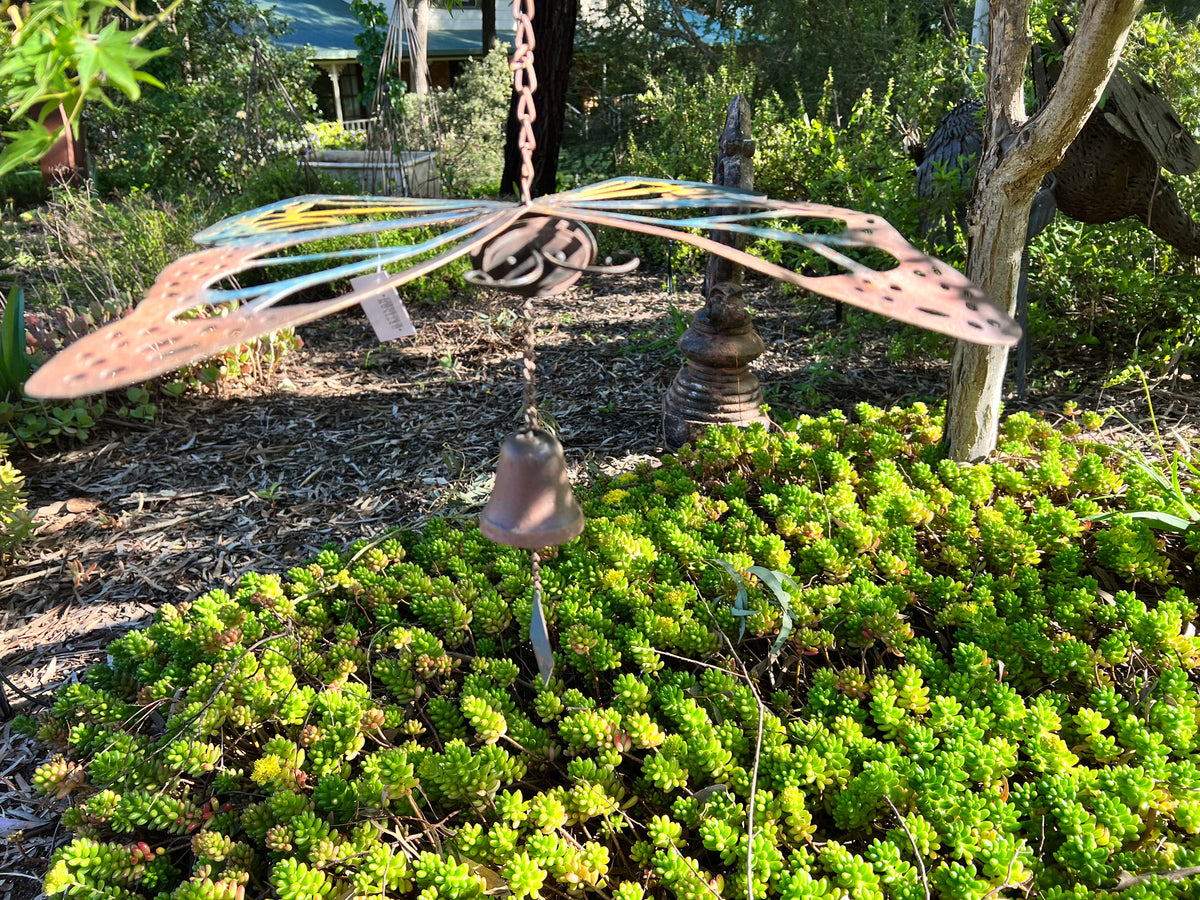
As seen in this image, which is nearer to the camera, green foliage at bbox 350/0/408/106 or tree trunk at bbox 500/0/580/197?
tree trunk at bbox 500/0/580/197

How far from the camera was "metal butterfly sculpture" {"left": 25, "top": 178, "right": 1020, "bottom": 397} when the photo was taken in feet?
2.76

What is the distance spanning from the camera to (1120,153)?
9.11ft

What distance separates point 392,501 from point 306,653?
1272mm

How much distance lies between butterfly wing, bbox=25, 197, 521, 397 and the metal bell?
1.35 feet

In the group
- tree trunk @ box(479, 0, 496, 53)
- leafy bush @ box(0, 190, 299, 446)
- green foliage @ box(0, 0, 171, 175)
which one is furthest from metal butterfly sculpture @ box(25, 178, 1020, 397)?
tree trunk @ box(479, 0, 496, 53)

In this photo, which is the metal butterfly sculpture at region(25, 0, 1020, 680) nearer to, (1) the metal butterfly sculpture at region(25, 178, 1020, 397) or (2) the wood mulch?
(1) the metal butterfly sculpture at region(25, 178, 1020, 397)

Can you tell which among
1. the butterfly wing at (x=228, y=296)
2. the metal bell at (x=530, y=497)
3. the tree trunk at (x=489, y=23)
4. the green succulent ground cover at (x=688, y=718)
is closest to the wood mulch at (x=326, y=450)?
the green succulent ground cover at (x=688, y=718)

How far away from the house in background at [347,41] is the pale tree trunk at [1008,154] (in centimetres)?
1446

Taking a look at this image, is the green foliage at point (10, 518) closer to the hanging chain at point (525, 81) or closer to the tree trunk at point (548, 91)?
the hanging chain at point (525, 81)

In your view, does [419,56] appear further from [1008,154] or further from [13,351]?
[1008,154]

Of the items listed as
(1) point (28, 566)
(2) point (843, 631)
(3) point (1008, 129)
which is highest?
(3) point (1008, 129)

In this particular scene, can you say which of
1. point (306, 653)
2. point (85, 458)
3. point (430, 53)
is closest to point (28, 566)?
point (85, 458)

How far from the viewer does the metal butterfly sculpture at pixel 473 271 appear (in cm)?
84

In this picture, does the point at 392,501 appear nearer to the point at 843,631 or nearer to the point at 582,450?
the point at 582,450
